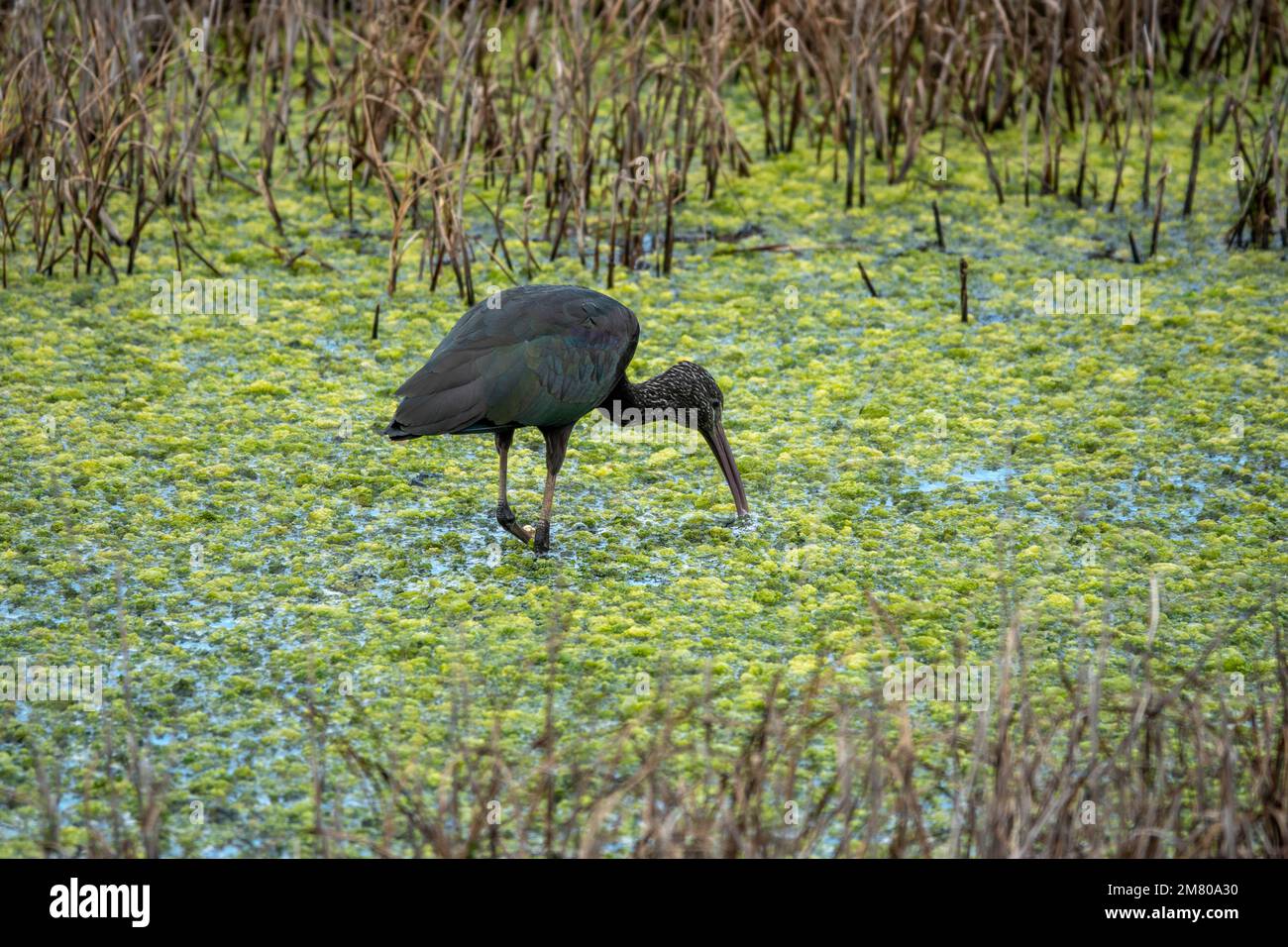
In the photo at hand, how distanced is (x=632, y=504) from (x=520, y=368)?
682 millimetres

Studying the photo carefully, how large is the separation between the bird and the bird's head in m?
0.12

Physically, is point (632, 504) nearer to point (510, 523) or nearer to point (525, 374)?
point (510, 523)

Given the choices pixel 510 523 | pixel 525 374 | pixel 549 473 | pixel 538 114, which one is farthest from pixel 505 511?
pixel 538 114

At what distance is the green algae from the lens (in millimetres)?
3680

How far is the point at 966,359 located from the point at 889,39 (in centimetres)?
213

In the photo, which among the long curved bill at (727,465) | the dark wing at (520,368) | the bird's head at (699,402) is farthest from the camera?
the bird's head at (699,402)

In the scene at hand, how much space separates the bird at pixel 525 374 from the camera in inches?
168

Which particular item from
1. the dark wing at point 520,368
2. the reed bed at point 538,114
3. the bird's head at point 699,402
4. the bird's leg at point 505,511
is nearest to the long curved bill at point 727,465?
→ the bird's head at point 699,402

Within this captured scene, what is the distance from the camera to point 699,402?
478 cm

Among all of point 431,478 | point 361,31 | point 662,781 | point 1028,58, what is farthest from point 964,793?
point 361,31

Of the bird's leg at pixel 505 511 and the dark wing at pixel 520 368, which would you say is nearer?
the dark wing at pixel 520 368

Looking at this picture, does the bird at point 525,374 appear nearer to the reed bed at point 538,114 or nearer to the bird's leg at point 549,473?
the bird's leg at point 549,473

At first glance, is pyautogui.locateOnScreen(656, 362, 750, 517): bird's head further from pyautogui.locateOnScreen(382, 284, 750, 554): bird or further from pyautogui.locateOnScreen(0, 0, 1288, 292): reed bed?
pyautogui.locateOnScreen(0, 0, 1288, 292): reed bed

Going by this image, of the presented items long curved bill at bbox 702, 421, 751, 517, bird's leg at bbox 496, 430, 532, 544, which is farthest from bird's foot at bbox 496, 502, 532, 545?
long curved bill at bbox 702, 421, 751, 517
